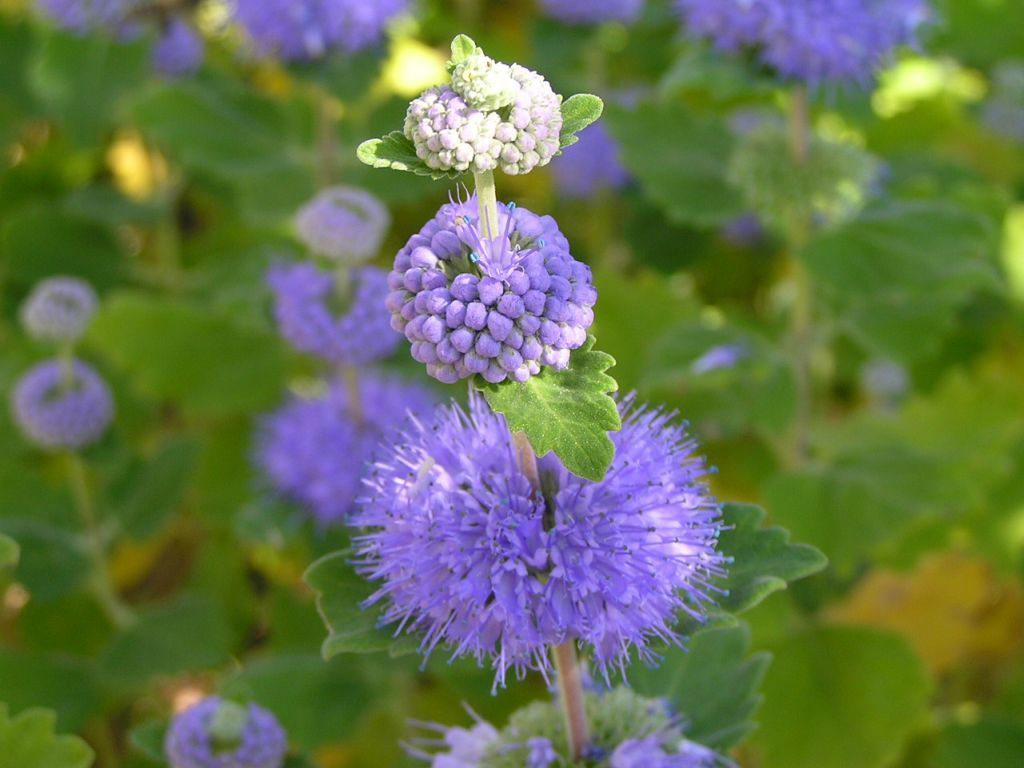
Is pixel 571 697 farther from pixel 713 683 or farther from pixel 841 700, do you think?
pixel 841 700

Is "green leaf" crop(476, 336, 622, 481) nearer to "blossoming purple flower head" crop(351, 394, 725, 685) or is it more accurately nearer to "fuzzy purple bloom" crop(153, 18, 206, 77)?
"blossoming purple flower head" crop(351, 394, 725, 685)

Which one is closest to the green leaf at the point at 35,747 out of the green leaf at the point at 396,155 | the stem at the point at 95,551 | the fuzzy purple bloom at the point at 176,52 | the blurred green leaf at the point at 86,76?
the green leaf at the point at 396,155

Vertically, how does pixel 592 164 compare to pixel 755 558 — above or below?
above

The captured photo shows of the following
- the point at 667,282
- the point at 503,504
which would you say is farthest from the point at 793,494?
the point at 503,504

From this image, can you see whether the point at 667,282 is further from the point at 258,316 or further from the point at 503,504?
the point at 503,504

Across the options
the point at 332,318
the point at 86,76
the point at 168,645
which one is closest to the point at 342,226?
the point at 332,318

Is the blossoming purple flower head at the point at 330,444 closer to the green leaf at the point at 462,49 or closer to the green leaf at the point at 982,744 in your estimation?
the green leaf at the point at 462,49

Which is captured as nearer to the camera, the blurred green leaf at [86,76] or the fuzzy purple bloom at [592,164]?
the blurred green leaf at [86,76]
